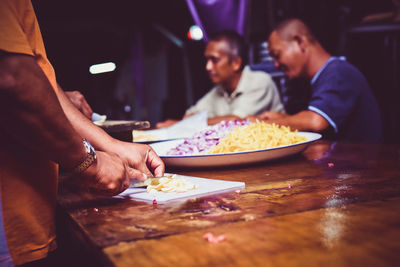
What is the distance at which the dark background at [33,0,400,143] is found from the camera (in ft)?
13.2

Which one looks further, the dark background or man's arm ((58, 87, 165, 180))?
the dark background

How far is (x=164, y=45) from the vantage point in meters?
12.9

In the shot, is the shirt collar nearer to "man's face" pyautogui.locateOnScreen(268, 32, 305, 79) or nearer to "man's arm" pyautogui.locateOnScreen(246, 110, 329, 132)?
"man's face" pyautogui.locateOnScreen(268, 32, 305, 79)

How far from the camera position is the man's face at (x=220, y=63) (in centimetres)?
399

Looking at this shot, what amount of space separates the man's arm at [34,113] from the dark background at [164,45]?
854mm

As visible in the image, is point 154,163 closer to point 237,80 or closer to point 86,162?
point 86,162

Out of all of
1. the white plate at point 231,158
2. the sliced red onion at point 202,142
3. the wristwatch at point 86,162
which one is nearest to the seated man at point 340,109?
the sliced red onion at point 202,142

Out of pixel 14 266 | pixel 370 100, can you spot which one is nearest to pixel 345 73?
pixel 370 100

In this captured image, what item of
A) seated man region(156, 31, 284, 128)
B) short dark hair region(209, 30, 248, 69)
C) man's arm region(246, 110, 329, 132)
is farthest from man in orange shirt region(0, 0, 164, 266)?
short dark hair region(209, 30, 248, 69)

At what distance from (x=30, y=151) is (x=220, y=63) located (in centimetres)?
328

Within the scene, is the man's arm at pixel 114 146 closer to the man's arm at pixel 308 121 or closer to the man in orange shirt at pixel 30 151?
the man in orange shirt at pixel 30 151

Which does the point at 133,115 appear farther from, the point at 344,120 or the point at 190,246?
the point at 190,246

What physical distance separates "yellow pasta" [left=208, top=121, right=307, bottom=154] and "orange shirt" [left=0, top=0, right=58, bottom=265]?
0.64m

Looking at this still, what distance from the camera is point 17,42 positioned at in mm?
726
